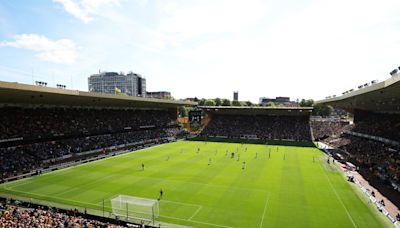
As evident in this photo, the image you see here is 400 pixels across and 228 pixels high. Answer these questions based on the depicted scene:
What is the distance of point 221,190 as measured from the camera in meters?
26.2

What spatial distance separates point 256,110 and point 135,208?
A: 56.6m

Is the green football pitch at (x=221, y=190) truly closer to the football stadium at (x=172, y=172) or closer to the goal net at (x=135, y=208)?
the football stadium at (x=172, y=172)

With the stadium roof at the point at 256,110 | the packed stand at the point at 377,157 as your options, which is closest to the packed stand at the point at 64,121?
the stadium roof at the point at 256,110

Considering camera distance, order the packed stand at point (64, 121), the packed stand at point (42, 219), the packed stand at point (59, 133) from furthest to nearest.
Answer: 1. the packed stand at point (64, 121)
2. the packed stand at point (59, 133)
3. the packed stand at point (42, 219)

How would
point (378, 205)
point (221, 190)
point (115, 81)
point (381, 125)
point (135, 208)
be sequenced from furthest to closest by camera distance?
point (115, 81), point (381, 125), point (221, 190), point (378, 205), point (135, 208)

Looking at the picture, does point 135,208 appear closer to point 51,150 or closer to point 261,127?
point 51,150

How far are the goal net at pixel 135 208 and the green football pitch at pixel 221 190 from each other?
924 millimetres

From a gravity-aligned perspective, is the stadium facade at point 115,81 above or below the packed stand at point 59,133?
above

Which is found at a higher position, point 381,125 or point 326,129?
point 381,125

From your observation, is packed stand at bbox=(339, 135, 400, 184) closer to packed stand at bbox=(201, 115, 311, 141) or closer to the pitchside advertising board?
packed stand at bbox=(201, 115, 311, 141)

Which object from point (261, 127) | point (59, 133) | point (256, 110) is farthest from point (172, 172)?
point (261, 127)

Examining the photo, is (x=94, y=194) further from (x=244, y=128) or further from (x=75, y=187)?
(x=244, y=128)

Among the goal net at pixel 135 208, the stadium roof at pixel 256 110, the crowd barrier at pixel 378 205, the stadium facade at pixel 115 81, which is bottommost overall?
the crowd barrier at pixel 378 205

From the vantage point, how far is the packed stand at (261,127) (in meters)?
68.2
